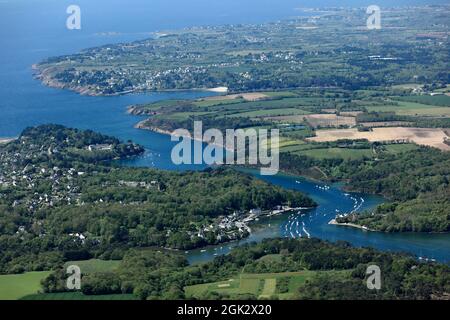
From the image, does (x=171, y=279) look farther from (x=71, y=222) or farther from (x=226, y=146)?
(x=226, y=146)

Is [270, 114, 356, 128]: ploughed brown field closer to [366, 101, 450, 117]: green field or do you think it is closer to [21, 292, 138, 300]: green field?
[366, 101, 450, 117]: green field

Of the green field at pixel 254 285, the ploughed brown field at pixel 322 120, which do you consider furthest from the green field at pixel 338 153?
the green field at pixel 254 285

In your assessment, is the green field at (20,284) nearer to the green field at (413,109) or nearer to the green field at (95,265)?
the green field at (95,265)

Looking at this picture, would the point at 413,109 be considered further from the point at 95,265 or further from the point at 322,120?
the point at 95,265

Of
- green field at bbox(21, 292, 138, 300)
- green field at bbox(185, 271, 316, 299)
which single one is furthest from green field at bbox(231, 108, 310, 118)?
green field at bbox(21, 292, 138, 300)

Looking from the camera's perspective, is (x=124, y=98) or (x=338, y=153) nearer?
(x=338, y=153)

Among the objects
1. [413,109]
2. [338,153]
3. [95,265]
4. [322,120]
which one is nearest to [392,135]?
[338,153]
